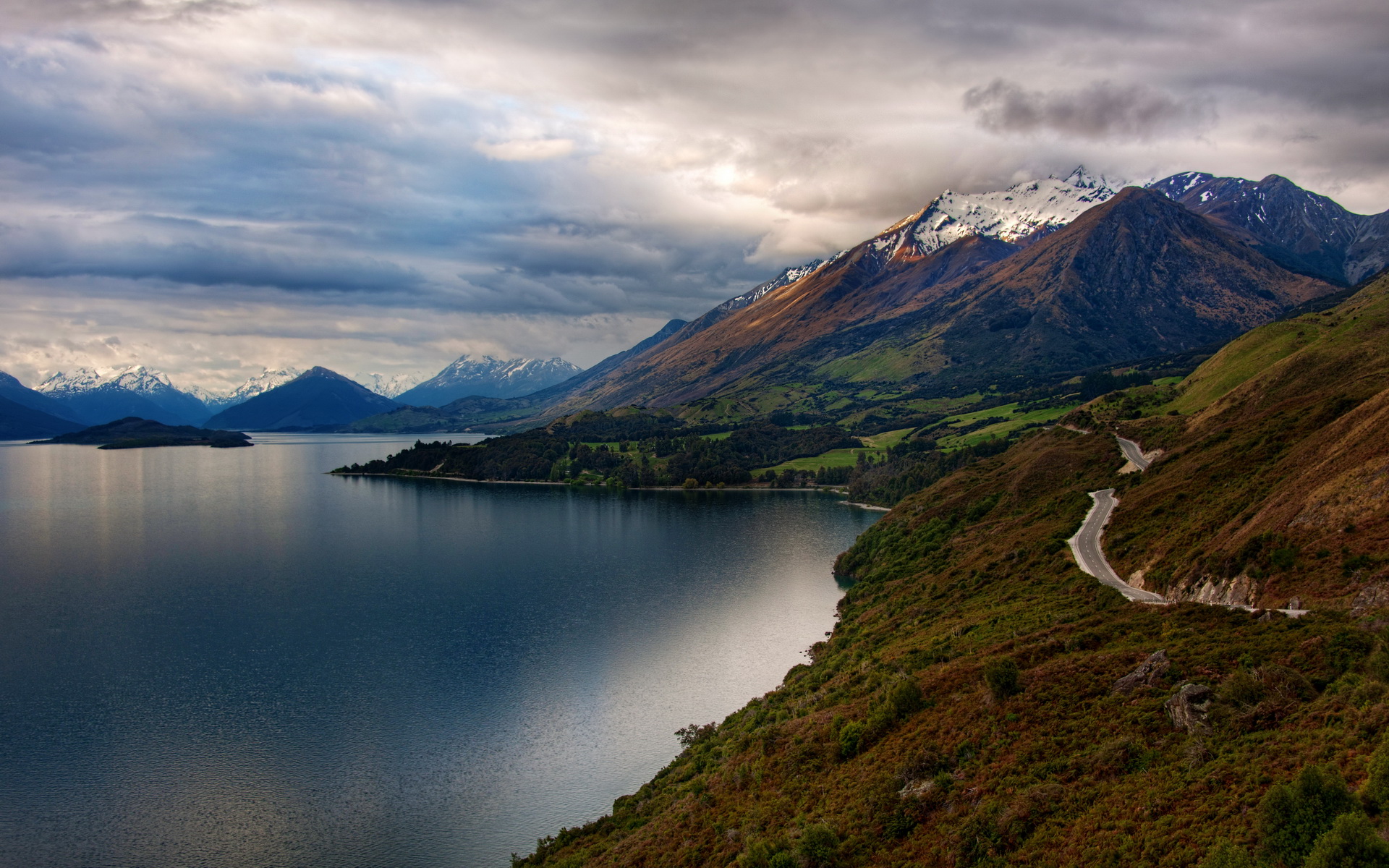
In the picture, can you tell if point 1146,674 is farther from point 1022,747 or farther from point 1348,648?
point 1348,648

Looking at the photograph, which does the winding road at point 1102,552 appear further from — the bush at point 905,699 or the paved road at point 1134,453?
the bush at point 905,699

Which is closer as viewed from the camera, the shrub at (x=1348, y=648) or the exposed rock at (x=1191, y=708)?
the shrub at (x=1348, y=648)

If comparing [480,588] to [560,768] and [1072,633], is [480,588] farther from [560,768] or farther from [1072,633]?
[1072,633]

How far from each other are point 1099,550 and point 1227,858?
4894 cm

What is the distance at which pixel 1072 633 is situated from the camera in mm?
44375

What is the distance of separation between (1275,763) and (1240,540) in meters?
26.2

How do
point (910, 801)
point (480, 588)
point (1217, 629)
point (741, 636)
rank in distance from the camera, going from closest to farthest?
1. point (910, 801)
2. point (1217, 629)
3. point (741, 636)
4. point (480, 588)

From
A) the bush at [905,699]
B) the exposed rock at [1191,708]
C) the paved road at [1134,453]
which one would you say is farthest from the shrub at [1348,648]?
the paved road at [1134,453]

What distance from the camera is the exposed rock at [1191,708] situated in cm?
3009

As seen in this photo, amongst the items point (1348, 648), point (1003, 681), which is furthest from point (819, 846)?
point (1348, 648)

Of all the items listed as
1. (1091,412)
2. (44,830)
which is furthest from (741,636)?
(1091,412)

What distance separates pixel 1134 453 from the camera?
338 feet

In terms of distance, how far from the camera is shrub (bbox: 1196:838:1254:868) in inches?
858

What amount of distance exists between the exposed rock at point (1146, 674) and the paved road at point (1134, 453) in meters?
59.6
